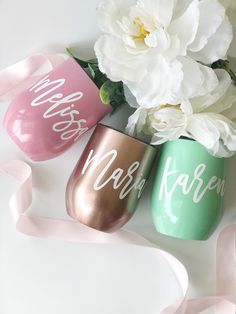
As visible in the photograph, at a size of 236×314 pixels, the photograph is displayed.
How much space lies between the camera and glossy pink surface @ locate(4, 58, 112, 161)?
0.64 m

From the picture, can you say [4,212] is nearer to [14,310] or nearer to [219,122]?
[14,310]

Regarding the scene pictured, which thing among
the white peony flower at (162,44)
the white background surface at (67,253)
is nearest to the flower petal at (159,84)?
the white peony flower at (162,44)

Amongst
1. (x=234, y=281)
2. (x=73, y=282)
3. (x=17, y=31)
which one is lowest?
(x=234, y=281)

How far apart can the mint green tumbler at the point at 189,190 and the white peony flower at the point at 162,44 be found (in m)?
0.08

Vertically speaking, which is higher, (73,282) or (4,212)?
(4,212)

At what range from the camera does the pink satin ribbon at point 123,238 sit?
703 millimetres

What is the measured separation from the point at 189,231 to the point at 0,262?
0.81 feet

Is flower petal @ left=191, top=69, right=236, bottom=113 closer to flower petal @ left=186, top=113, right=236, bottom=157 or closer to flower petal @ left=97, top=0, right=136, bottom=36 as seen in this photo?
flower petal @ left=186, top=113, right=236, bottom=157

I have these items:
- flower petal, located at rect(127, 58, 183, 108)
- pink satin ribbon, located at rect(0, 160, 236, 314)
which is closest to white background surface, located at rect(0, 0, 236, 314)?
pink satin ribbon, located at rect(0, 160, 236, 314)

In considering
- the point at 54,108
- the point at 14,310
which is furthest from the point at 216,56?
the point at 14,310

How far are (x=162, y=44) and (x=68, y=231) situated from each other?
0.27 metres

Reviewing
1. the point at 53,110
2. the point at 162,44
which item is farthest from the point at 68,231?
the point at 162,44

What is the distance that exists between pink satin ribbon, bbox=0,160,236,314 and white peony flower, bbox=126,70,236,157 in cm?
14

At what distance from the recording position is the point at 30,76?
28.0 inches
